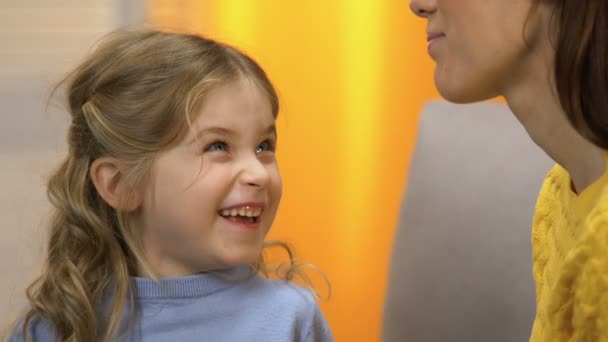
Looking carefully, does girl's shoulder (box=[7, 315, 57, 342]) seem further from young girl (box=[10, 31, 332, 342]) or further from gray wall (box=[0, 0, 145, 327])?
gray wall (box=[0, 0, 145, 327])

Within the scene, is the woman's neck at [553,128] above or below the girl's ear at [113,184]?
above

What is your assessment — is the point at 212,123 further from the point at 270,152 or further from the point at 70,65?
the point at 70,65

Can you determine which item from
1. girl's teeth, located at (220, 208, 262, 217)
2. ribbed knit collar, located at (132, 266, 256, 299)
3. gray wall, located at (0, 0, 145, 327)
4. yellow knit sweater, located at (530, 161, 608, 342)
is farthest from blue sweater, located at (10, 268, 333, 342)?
gray wall, located at (0, 0, 145, 327)

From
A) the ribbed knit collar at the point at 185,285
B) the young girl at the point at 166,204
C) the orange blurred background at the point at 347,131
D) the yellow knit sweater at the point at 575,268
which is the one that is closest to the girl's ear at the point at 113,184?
the young girl at the point at 166,204

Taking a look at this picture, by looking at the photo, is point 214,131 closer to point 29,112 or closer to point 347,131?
point 29,112

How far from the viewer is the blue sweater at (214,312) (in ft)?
4.37

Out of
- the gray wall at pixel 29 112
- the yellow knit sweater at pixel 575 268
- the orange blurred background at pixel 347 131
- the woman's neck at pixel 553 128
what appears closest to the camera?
the yellow knit sweater at pixel 575 268

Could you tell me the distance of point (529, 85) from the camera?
3.89 ft

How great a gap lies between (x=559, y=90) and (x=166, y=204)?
1.73ft

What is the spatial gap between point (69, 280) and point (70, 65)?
0.73 meters

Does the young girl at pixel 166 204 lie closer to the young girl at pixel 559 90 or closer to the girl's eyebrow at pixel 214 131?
the girl's eyebrow at pixel 214 131

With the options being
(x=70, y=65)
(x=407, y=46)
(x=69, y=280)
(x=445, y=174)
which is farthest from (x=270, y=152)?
(x=407, y=46)

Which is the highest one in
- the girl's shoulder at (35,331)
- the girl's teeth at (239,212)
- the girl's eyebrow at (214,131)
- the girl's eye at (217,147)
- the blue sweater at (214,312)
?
the girl's eyebrow at (214,131)

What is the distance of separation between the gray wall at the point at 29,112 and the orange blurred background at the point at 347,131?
0.40 metres
